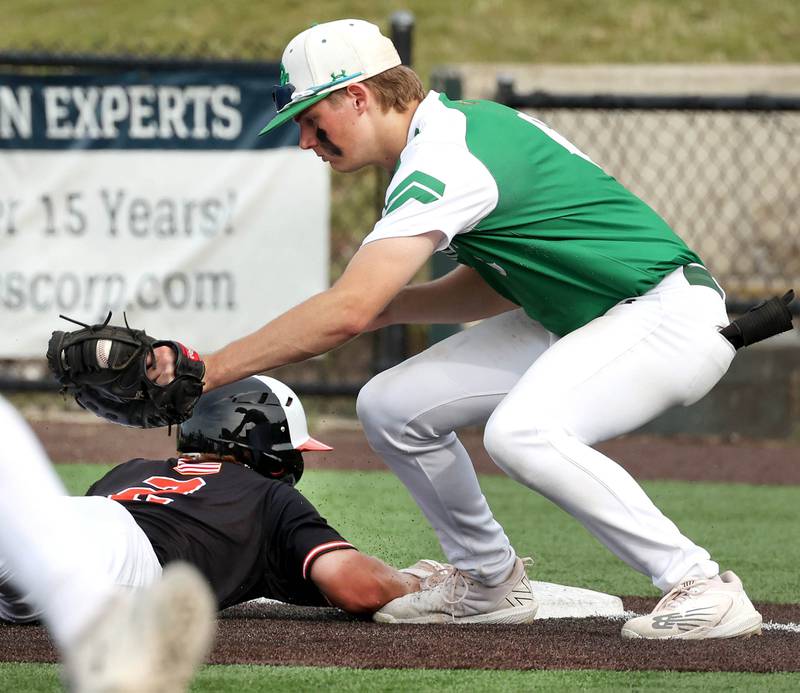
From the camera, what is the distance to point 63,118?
26.6 feet

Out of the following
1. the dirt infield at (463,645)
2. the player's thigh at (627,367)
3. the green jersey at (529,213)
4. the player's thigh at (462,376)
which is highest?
the green jersey at (529,213)

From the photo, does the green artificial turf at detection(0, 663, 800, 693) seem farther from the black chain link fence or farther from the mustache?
the black chain link fence

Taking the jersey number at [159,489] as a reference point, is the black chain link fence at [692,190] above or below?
below

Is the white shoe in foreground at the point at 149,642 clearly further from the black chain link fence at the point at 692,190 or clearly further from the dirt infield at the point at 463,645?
the black chain link fence at the point at 692,190

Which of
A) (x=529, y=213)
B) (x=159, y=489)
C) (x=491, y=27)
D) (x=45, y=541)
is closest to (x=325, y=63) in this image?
(x=529, y=213)

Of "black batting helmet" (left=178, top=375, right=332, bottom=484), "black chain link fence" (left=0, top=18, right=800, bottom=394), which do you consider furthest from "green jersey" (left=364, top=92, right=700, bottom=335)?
"black chain link fence" (left=0, top=18, right=800, bottom=394)

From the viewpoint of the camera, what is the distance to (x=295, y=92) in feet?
12.8

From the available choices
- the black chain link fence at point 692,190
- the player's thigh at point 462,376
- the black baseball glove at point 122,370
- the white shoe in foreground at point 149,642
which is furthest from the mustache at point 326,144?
the black chain link fence at point 692,190

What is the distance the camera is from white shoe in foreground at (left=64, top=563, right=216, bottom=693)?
2.07 m

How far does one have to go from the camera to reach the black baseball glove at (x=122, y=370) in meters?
3.38

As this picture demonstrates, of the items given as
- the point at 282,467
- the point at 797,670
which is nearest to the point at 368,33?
the point at 282,467

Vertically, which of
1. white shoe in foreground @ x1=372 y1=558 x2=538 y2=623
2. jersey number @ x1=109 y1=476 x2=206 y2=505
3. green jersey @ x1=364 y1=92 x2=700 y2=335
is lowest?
white shoe in foreground @ x1=372 y1=558 x2=538 y2=623

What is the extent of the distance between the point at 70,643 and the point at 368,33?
2.21m

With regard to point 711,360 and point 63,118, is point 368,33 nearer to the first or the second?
point 711,360
